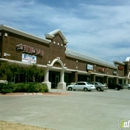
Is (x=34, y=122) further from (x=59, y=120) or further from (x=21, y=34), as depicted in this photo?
(x=21, y=34)

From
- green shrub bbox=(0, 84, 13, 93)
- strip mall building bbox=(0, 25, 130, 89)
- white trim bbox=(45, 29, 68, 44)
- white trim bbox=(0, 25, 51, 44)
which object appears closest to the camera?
green shrub bbox=(0, 84, 13, 93)

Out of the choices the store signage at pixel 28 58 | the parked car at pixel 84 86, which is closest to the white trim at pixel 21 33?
the store signage at pixel 28 58

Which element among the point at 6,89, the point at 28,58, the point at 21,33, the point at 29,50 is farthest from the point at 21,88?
the point at 21,33

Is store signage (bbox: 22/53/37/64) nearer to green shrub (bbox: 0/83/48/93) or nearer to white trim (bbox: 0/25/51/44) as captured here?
white trim (bbox: 0/25/51/44)

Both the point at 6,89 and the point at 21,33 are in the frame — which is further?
the point at 21,33

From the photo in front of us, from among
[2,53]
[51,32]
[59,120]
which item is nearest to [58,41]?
[51,32]

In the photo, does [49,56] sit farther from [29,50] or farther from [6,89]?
[6,89]

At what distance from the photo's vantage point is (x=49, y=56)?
3838 cm

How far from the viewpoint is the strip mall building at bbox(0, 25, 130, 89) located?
29.9 m

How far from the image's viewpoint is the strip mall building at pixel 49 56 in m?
29.9

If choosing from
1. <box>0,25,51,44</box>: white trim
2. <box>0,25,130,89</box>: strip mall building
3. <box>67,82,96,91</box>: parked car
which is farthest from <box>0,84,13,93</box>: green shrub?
<box>67,82,96,91</box>: parked car

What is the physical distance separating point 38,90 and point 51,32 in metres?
14.3

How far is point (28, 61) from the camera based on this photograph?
33031 mm

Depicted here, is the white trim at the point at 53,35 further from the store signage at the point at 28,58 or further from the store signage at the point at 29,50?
the store signage at the point at 28,58
